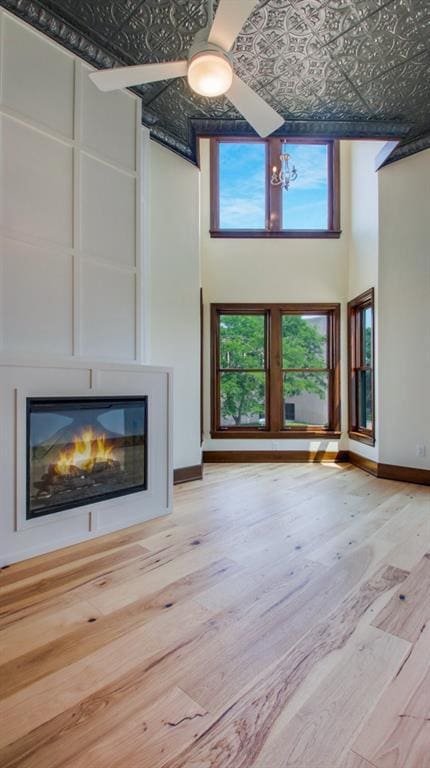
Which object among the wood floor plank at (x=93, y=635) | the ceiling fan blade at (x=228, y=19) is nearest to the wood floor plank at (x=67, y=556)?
the wood floor plank at (x=93, y=635)

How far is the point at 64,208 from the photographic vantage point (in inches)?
103

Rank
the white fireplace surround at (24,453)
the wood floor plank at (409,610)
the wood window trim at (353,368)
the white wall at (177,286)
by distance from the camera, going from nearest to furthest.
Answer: the wood floor plank at (409,610) < the white fireplace surround at (24,453) < the white wall at (177,286) < the wood window trim at (353,368)

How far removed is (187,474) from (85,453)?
158 centimetres

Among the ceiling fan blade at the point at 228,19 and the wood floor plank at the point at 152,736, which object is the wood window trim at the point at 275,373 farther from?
the wood floor plank at the point at 152,736

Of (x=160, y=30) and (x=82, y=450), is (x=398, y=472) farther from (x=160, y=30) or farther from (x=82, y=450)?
(x=160, y=30)

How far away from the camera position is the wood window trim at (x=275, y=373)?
16.3 ft

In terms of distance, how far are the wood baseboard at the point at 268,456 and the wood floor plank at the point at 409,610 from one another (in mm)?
2818

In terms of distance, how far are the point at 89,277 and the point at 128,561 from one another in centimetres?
198

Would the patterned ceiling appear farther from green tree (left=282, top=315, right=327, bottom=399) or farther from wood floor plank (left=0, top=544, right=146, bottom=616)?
wood floor plank (left=0, top=544, right=146, bottom=616)

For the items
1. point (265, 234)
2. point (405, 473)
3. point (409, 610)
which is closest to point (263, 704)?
point (409, 610)

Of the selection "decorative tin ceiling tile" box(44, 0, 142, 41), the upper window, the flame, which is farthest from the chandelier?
the flame

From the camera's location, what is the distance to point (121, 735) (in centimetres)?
112

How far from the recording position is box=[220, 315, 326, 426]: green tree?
A: 508 centimetres

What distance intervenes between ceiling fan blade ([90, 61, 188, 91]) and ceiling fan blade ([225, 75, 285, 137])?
0.30 m
